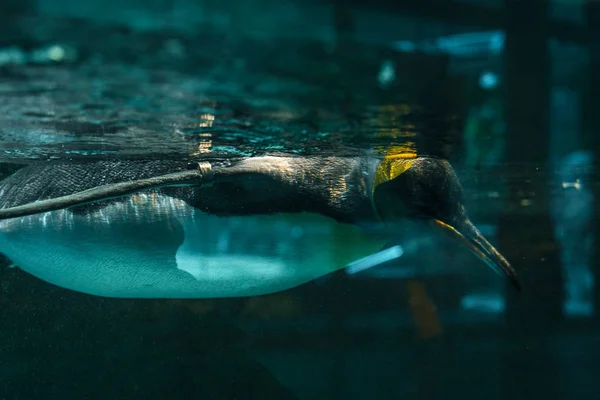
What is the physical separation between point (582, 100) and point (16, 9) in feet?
9.66

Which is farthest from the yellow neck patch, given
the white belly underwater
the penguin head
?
the white belly underwater

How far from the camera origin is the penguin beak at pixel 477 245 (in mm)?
3156

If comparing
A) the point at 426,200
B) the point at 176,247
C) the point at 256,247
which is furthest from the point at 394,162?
the point at 176,247

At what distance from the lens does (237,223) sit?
3.38 m

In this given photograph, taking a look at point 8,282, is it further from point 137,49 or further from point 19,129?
point 137,49

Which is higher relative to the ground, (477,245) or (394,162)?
(394,162)

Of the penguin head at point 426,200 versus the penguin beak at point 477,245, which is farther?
the penguin head at point 426,200

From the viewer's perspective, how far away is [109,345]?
537 cm

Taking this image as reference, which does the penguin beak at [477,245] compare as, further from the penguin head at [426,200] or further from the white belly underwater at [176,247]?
the white belly underwater at [176,247]

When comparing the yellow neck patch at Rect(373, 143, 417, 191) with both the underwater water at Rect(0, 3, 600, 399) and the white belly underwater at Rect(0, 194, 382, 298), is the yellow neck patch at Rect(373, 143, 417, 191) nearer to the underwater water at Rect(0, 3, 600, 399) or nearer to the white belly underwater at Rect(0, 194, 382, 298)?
the underwater water at Rect(0, 3, 600, 399)

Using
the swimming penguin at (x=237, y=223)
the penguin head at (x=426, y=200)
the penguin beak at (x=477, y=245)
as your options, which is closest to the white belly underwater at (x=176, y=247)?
the swimming penguin at (x=237, y=223)

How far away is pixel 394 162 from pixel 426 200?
404 millimetres

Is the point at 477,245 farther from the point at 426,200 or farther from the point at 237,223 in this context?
the point at 237,223

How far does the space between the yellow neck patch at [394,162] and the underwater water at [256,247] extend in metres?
0.10
